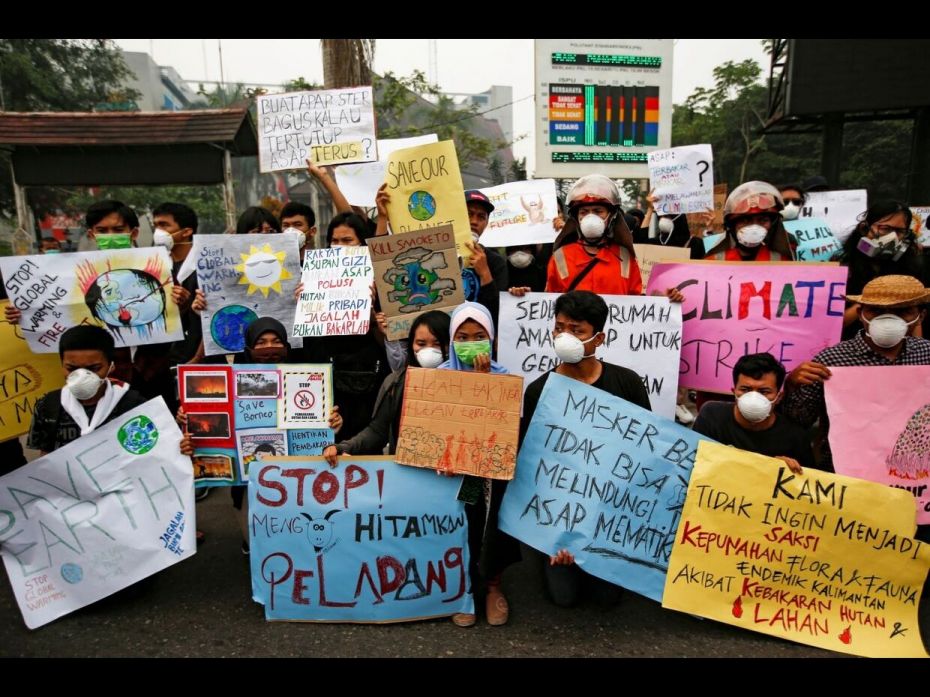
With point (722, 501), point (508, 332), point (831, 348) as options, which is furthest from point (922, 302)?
point (508, 332)

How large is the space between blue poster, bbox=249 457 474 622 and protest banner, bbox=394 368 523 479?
0.15 meters

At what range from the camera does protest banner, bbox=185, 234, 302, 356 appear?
13.5 ft

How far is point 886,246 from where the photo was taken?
13.7 ft

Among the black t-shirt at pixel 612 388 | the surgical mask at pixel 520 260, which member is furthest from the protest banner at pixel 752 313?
the surgical mask at pixel 520 260

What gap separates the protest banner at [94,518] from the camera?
330 centimetres

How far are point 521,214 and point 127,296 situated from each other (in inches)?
130

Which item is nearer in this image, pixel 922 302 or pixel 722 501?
pixel 722 501

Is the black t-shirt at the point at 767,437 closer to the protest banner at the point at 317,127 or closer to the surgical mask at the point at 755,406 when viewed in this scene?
the surgical mask at the point at 755,406

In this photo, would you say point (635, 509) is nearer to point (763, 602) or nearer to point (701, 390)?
point (763, 602)

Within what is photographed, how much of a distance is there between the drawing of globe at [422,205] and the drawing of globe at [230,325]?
1.28 meters

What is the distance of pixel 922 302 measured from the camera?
134 inches

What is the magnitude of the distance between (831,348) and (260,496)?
3.27 metres

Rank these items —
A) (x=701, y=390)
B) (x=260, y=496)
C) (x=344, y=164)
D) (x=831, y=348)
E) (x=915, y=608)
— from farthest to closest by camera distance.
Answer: (x=344, y=164)
(x=701, y=390)
(x=831, y=348)
(x=260, y=496)
(x=915, y=608)

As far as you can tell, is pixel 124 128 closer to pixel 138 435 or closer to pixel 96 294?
pixel 96 294
